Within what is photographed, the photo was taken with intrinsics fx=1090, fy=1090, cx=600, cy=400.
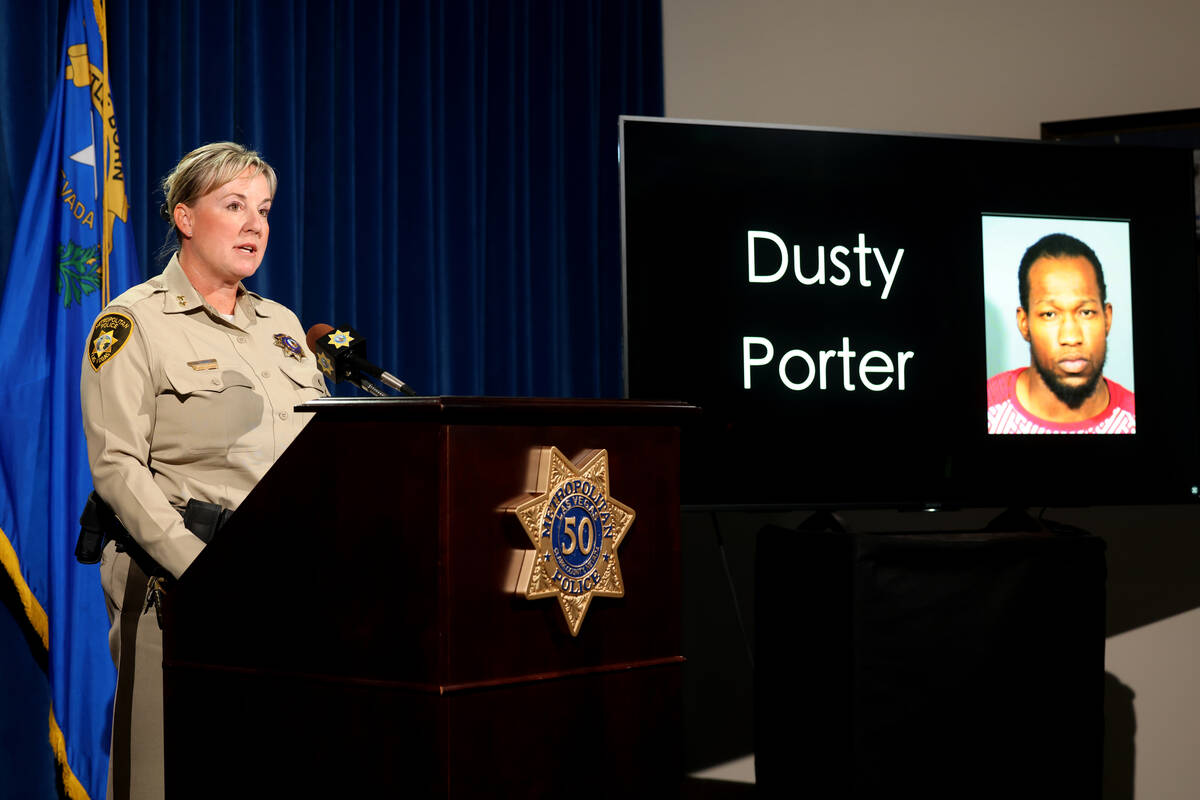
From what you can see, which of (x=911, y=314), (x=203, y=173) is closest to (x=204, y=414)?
(x=203, y=173)

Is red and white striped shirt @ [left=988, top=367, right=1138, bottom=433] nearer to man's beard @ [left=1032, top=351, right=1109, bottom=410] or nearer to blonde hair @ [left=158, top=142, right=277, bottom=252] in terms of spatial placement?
man's beard @ [left=1032, top=351, right=1109, bottom=410]

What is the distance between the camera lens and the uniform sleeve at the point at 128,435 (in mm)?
1591

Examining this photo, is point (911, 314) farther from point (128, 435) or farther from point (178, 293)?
point (128, 435)

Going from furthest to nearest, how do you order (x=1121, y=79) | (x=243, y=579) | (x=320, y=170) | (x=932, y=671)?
1. (x=1121, y=79)
2. (x=320, y=170)
3. (x=932, y=671)
4. (x=243, y=579)

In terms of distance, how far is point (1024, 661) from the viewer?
2.17m

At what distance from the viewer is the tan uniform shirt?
1639mm

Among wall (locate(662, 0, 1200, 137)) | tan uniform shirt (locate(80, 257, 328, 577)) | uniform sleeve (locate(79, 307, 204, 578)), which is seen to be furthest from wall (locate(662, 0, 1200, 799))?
uniform sleeve (locate(79, 307, 204, 578))

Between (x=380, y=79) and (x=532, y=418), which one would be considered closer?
(x=532, y=418)

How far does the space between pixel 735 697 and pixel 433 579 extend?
232 centimetres

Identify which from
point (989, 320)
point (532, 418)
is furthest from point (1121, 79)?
point (532, 418)

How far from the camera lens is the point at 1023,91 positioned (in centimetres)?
312

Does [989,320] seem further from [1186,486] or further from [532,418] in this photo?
[532,418]

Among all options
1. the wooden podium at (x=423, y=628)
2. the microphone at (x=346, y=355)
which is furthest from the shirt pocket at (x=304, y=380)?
the wooden podium at (x=423, y=628)

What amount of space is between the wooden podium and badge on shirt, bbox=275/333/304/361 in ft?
2.67
